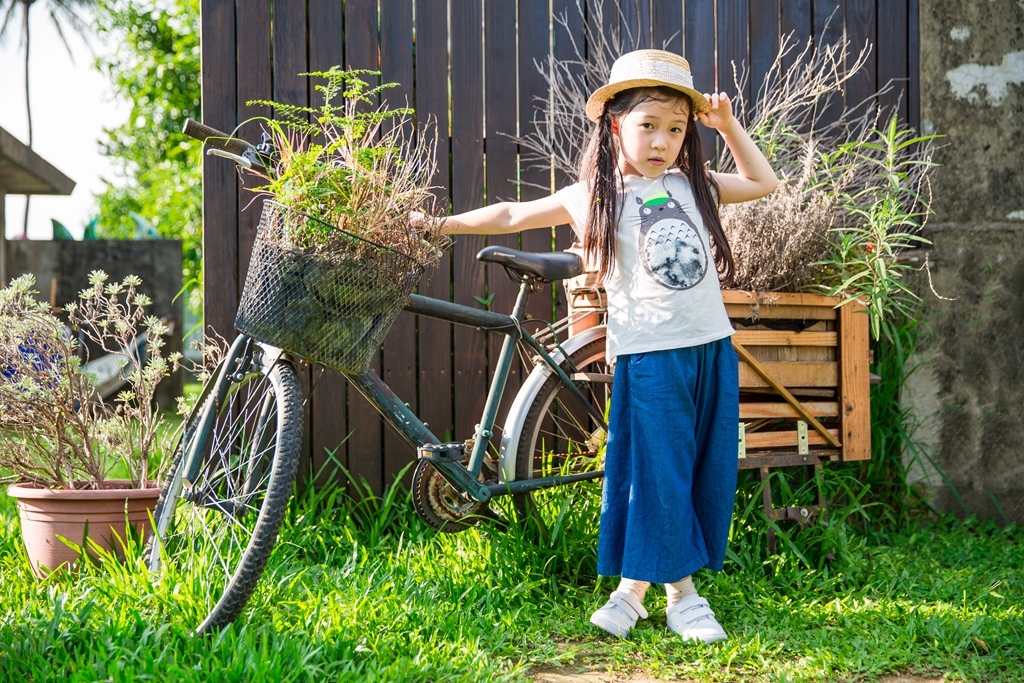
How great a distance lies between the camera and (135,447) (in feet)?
10.6

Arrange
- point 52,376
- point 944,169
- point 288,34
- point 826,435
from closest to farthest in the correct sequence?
point 52,376
point 826,435
point 288,34
point 944,169

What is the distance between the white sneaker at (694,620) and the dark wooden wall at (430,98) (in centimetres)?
127

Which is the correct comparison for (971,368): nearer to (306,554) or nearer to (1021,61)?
(1021,61)

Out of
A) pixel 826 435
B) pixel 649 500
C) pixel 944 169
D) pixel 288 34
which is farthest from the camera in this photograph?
pixel 944 169

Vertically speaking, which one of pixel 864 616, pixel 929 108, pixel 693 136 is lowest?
pixel 864 616

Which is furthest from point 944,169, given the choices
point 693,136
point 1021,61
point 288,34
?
point 288,34

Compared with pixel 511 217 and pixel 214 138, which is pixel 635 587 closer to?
pixel 511 217

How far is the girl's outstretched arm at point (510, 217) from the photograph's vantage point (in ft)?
8.95

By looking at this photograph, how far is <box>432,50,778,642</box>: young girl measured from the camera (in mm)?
2582

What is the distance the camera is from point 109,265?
33.6 feet

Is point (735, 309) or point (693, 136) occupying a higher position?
point (693, 136)

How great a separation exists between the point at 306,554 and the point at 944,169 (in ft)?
10.1

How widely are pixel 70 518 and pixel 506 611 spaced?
144cm

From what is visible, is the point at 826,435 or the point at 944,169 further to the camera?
the point at 944,169
